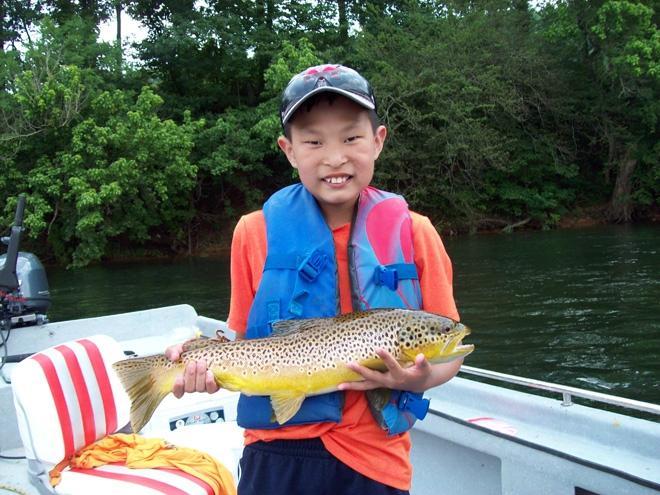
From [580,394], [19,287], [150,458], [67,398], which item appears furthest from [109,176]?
[580,394]

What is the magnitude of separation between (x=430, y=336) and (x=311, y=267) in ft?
1.52

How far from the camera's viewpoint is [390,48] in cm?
2869

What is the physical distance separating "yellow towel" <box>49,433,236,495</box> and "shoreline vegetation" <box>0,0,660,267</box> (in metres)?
20.2

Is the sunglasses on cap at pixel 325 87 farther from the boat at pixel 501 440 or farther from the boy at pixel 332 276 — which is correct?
the boat at pixel 501 440

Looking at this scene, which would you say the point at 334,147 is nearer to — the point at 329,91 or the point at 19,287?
the point at 329,91

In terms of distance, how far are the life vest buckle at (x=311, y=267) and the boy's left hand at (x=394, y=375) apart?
34cm

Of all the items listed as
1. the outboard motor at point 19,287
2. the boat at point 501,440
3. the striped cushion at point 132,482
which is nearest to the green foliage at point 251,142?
the outboard motor at point 19,287

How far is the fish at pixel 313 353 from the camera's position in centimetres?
204

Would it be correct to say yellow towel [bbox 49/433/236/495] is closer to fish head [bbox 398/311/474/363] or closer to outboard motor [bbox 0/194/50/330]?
fish head [bbox 398/311/474/363]

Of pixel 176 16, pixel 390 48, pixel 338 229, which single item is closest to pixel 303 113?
pixel 338 229

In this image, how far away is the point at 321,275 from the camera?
2191 mm

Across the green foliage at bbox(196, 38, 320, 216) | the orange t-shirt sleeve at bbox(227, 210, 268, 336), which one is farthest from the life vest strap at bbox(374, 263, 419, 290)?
the green foliage at bbox(196, 38, 320, 216)

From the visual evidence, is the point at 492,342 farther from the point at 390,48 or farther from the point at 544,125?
the point at 544,125

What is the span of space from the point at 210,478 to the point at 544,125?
101 feet
